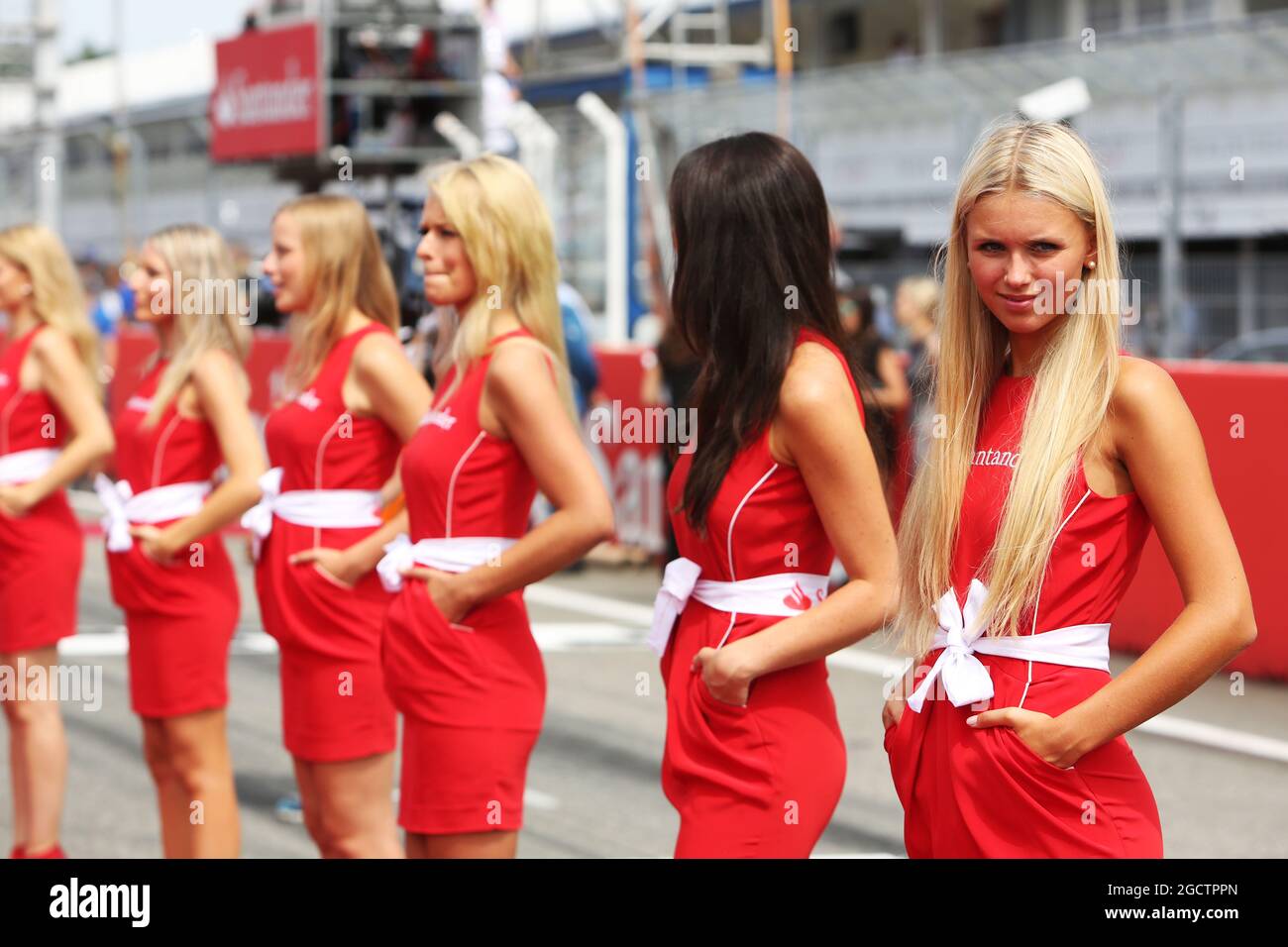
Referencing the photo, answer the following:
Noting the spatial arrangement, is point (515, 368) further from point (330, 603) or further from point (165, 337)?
point (165, 337)

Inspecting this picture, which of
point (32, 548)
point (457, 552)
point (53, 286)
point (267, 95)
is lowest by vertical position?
point (32, 548)

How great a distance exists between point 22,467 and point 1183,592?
159 inches

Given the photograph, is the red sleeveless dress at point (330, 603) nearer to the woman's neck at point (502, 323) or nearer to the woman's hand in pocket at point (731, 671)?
the woman's neck at point (502, 323)

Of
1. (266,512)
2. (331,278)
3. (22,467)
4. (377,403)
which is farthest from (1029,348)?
(22,467)

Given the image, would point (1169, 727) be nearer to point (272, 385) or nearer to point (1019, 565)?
point (1019, 565)

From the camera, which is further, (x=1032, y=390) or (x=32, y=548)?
(x=32, y=548)

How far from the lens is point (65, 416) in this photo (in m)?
5.52

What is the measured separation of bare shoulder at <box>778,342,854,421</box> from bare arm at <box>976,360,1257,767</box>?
0.60m

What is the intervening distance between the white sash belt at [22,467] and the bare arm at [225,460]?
33.3 inches

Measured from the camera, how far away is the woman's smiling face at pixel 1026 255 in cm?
260

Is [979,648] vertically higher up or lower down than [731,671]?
higher up

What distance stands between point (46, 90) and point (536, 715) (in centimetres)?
1384

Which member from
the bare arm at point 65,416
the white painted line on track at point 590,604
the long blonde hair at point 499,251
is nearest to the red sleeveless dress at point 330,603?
the long blonde hair at point 499,251

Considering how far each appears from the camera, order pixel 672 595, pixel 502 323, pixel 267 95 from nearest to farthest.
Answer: pixel 672 595
pixel 502 323
pixel 267 95
